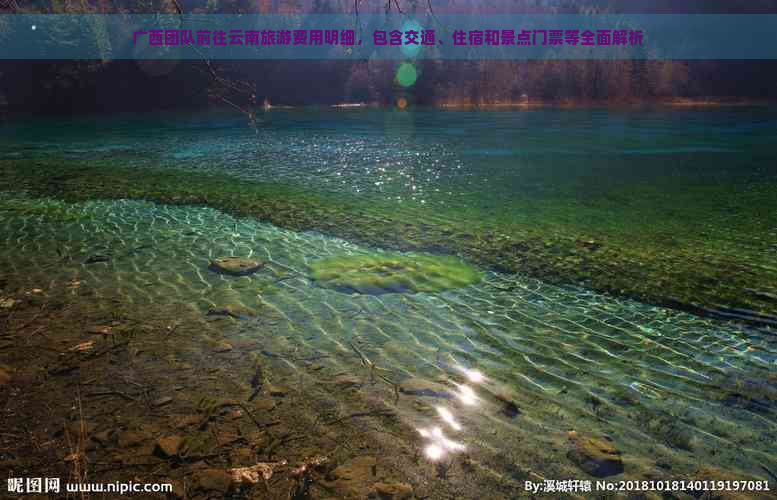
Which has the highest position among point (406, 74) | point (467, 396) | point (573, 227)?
point (406, 74)

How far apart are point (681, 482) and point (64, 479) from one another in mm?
4144

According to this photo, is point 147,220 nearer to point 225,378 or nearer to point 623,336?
point 225,378

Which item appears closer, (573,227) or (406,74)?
(573,227)

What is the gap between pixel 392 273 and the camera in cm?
729

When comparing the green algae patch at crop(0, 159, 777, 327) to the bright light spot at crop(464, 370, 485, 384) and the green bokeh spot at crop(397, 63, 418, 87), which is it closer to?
the bright light spot at crop(464, 370, 485, 384)

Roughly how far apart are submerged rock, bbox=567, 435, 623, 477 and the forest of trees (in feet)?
153

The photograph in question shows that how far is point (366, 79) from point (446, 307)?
5584 centimetres

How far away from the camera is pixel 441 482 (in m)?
3.41

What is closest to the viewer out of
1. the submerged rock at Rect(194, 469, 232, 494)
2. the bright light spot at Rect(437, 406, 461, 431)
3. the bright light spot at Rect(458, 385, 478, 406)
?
the submerged rock at Rect(194, 469, 232, 494)

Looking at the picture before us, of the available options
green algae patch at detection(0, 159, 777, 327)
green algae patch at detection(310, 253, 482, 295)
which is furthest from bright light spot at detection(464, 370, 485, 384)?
green algae patch at detection(0, 159, 777, 327)

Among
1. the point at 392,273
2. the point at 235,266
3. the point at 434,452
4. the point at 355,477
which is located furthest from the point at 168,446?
the point at 392,273

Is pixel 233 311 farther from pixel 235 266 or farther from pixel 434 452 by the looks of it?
pixel 434 452

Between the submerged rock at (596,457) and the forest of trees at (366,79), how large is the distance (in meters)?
46.6

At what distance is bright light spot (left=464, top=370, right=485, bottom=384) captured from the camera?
463 cm
